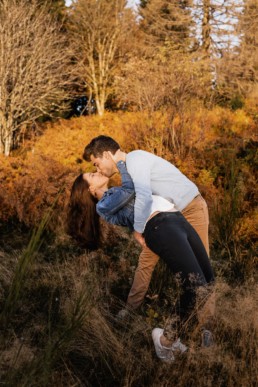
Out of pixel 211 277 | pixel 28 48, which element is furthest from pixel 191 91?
pixel 211 277

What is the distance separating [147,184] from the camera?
2307mm

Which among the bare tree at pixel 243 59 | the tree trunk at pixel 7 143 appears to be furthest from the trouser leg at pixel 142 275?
the bare tree at pixel 243 59

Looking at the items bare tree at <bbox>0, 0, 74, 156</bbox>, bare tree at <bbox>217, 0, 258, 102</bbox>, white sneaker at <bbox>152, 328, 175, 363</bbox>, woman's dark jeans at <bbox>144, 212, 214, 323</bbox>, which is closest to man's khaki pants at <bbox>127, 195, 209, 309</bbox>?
woman's dark jeans at <bbox>144, 212, 214, 323</bbox>

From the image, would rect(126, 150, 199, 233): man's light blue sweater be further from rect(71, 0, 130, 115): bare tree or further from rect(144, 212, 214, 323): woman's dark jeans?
rect(71, 0, 130, 115): bare tree

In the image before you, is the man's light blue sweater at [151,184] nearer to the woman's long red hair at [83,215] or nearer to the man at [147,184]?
the man at [147,184]

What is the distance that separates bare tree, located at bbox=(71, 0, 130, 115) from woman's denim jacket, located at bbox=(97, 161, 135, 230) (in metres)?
14.9

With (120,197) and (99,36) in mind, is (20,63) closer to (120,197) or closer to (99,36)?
(99,36)

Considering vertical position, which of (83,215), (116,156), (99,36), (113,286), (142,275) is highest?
(99,36)

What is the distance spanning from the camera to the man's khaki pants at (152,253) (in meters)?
2.78

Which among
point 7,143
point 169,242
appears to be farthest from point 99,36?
point 169,242

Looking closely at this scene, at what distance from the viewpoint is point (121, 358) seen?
2.46 m

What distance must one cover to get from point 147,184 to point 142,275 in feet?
3.38

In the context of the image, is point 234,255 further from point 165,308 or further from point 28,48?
point 28,48

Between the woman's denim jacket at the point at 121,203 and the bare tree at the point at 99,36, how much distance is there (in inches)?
586
